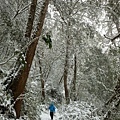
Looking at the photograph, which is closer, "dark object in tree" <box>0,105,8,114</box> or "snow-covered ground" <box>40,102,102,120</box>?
"dark object in tree" <box>0,105,8,114</box>

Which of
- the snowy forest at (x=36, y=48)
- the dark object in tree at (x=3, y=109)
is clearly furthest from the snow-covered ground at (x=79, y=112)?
the dark object in tree at (x=3, y=109)

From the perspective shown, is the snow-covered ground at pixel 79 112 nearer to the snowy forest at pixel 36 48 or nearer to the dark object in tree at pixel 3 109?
the snowy forest at pixel 36 48

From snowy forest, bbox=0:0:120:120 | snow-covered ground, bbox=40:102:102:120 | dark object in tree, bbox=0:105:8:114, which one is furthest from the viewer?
snow-covered ground, bbox=40:102:102:120

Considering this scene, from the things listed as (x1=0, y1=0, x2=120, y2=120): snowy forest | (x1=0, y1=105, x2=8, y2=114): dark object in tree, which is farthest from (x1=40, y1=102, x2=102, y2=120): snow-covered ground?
(x1=0, y1=105, x2=8, y2=114): dark object in tree

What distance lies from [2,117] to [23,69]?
56.3 inches

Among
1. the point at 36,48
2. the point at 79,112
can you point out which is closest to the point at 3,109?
the point at 36,48

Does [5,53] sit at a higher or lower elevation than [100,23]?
lower

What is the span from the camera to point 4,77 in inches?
291

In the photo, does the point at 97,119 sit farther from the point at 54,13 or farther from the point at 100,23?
the point at 54,13

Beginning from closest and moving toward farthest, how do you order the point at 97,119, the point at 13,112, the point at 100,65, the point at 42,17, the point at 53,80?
the point at 13,112 → the point at 42,17 → the point at 97,119 → the point at 100,65 → the point at 53,80

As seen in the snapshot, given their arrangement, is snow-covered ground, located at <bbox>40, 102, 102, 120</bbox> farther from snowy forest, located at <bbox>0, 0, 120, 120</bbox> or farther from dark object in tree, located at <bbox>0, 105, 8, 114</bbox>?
dark object in tree, located at <bbox>0, 105, 8, 114</bbox>

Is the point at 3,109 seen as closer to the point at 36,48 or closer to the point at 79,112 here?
the point at 36,48

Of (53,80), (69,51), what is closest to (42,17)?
(69,51)

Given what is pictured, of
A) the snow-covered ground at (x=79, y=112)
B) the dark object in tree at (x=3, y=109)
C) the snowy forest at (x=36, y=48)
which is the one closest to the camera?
the dark object in tree at (x=3, y=109)
